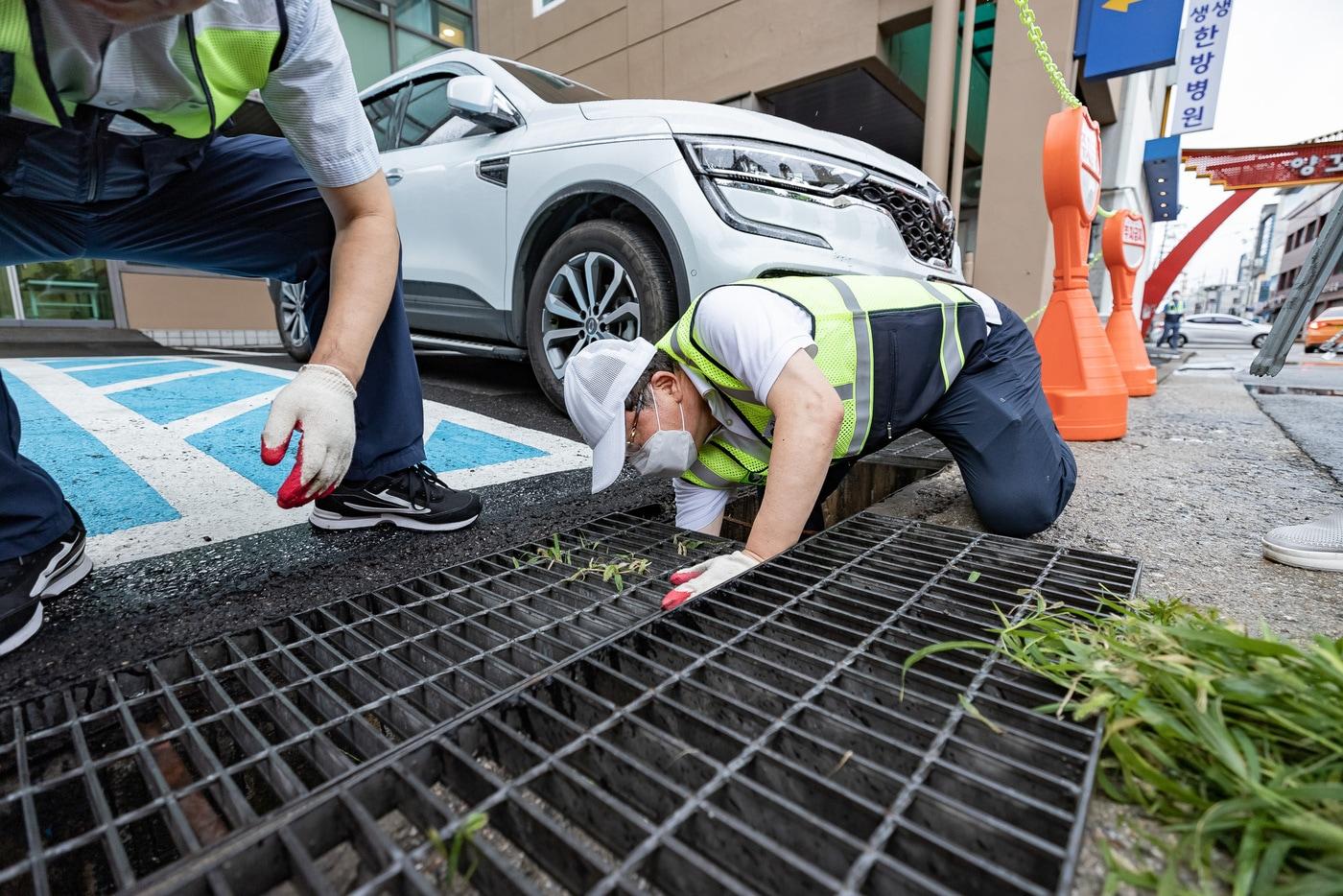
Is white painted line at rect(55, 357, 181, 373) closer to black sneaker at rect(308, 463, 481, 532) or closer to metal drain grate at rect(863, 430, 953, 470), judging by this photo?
black sneaker at rect(308, 463, 481, 532)

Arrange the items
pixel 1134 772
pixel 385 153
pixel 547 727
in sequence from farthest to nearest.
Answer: pixel 385 153 → pixel 547 727 → pixel 1134 772

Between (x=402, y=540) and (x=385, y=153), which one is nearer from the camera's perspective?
(x=402, y=540)

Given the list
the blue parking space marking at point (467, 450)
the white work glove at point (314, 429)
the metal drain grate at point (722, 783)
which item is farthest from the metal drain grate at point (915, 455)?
the white work glove at point (314, 429)

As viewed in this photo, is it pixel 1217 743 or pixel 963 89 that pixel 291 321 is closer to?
pixel 1217 743

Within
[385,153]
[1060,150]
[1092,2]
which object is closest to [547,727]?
[1060,150]

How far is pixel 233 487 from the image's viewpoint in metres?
2.29

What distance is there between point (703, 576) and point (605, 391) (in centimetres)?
59

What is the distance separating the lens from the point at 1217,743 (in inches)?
30.8

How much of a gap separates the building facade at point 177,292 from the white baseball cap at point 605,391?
29.1 ft

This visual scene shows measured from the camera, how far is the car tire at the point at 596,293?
286cm

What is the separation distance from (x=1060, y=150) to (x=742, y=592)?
290 centimetres

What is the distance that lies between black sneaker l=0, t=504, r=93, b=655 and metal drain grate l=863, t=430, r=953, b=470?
99.2 inches

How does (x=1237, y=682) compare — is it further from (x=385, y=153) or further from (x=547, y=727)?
(x=385, y=153)

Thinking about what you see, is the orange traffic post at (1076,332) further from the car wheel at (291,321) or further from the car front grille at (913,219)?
the car wheel at (291,321)
